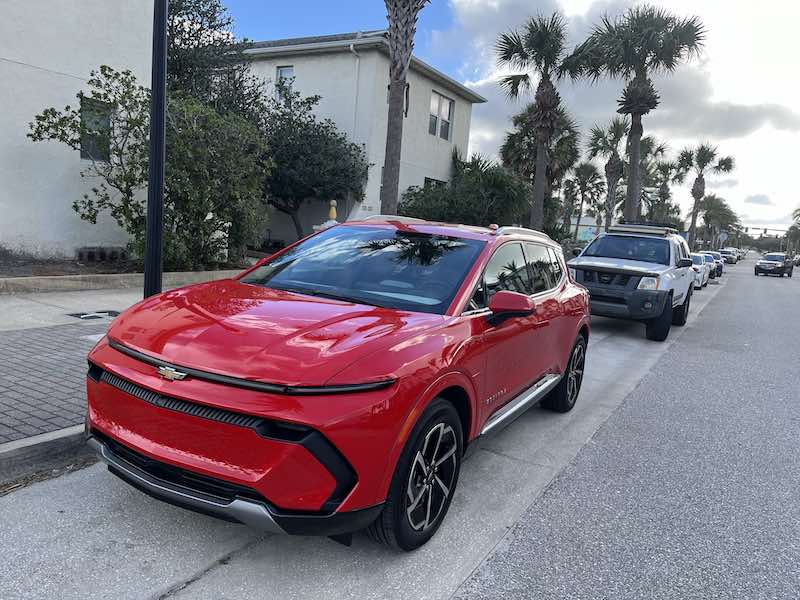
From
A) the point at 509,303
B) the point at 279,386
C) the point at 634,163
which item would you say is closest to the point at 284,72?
the point at 634,163

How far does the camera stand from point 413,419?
277 centimetres

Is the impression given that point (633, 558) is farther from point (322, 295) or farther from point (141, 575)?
point (141, 575)

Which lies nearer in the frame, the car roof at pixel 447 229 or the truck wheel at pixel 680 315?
the car roof at pixel 447 229

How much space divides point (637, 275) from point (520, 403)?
6.42 meters

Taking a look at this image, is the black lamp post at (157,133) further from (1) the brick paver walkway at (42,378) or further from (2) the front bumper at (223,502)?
(2) the front bumper at (223,502)

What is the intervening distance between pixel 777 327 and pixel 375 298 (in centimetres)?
1254

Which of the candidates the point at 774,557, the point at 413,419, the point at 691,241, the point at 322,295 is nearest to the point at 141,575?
the point at 413,419

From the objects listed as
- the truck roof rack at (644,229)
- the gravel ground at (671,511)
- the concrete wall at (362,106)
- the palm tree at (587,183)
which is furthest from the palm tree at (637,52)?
the palm tree at (587,183)

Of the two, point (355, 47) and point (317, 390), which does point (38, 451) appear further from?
point (355, 47)

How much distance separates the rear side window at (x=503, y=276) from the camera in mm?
3744

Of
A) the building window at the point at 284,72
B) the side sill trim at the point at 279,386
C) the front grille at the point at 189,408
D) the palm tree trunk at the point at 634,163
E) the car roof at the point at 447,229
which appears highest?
the building window at the point at 284,72

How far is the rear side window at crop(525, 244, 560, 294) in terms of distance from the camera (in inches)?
188

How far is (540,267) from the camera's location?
500 centimetres

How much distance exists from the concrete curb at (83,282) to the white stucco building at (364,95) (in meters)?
9.02
